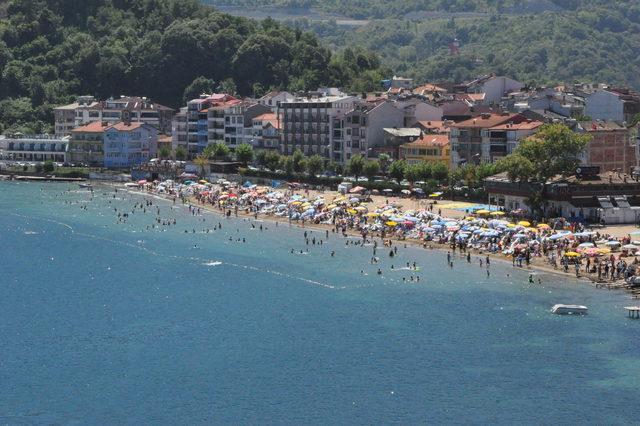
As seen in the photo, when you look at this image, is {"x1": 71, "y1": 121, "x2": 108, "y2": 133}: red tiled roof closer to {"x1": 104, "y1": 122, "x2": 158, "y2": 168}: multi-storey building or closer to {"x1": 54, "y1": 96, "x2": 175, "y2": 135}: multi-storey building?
{"x1": 104, "y1": 122, "x2": 158, "y2": 168}: multi-storey building

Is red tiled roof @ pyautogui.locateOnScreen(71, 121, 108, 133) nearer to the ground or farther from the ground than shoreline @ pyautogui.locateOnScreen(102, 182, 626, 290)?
farther from the ground

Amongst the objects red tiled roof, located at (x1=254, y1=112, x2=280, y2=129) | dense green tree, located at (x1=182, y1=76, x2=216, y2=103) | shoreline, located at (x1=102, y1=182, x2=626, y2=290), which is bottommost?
shoreline, located at (x1=102, y1=182, x2=626, y2=290)

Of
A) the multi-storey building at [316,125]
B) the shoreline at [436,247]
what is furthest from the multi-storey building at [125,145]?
the shoreline at [436,247]

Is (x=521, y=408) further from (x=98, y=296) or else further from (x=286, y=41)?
(x=286, y=41)

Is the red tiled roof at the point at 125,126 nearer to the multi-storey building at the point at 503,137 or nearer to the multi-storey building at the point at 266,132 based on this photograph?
the multi-storey building at the point at 266,132

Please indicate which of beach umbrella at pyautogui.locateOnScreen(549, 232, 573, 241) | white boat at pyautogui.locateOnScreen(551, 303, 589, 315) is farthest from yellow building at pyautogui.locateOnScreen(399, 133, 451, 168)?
white boat at pyautogui.locateOnScreen(551, 303, 589, 315)

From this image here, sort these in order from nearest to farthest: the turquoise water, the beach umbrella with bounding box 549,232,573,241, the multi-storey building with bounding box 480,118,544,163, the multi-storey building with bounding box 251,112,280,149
A: 1. the turquoise water
2. the beach umbrella with bounding box 549,232,573,241
3. the multi-storey building with bounding box 480,118,544,163
4. the multi-storey building with bounding box 251,112,280,149

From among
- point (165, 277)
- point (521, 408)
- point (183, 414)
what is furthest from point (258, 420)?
point (165, 277)
